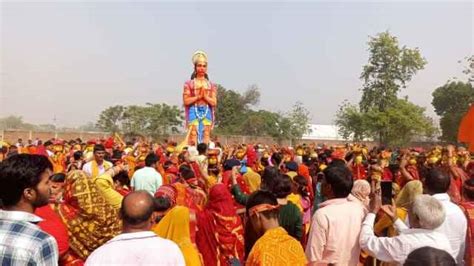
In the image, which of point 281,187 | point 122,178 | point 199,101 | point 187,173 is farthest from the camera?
point 199,101

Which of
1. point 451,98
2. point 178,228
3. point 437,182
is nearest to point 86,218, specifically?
point 178,228

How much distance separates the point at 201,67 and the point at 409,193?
15.1m

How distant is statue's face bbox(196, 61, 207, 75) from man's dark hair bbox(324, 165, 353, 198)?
642 inches

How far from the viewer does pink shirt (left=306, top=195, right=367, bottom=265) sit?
3811mm

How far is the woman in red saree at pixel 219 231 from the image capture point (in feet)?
16.1

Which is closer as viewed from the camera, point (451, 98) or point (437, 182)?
point (437, 182)

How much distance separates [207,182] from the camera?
6266 millimetres

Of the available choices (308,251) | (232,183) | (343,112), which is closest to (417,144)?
(343,112)

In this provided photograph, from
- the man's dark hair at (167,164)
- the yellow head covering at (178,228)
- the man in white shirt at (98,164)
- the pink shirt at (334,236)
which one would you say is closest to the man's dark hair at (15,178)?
the yellow head covering at (178,228)

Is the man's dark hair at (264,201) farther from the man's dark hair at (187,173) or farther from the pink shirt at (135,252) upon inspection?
the man's dark hair at (187,173)

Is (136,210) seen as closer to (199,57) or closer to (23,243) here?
(23,243)

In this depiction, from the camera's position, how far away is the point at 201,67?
20.1m

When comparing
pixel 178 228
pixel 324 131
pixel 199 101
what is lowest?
pixel 178 228

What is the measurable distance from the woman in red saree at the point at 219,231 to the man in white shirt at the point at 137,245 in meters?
1.95
